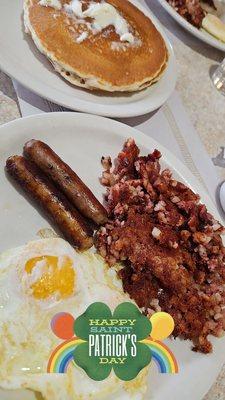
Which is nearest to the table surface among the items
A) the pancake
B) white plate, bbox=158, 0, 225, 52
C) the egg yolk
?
white plate, bbox=158, 0, 225, 52

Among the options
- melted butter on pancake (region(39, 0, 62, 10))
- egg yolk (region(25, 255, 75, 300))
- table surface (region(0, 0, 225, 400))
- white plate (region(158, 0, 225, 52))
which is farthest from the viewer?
white plate (region(158, 0, 225, 52))

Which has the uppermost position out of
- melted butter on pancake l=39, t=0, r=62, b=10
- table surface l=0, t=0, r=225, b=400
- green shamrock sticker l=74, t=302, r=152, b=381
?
melted butter on pancake l=39, t=0, r=62, b=10

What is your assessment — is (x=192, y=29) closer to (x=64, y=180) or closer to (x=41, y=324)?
(x=64, y=180)

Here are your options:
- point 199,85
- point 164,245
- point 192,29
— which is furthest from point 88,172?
point 192,29

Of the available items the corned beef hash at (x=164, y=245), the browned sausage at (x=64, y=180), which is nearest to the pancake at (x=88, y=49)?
the corned beef hash at (x=164, y=245)

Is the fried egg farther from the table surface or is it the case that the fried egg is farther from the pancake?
the table surface
